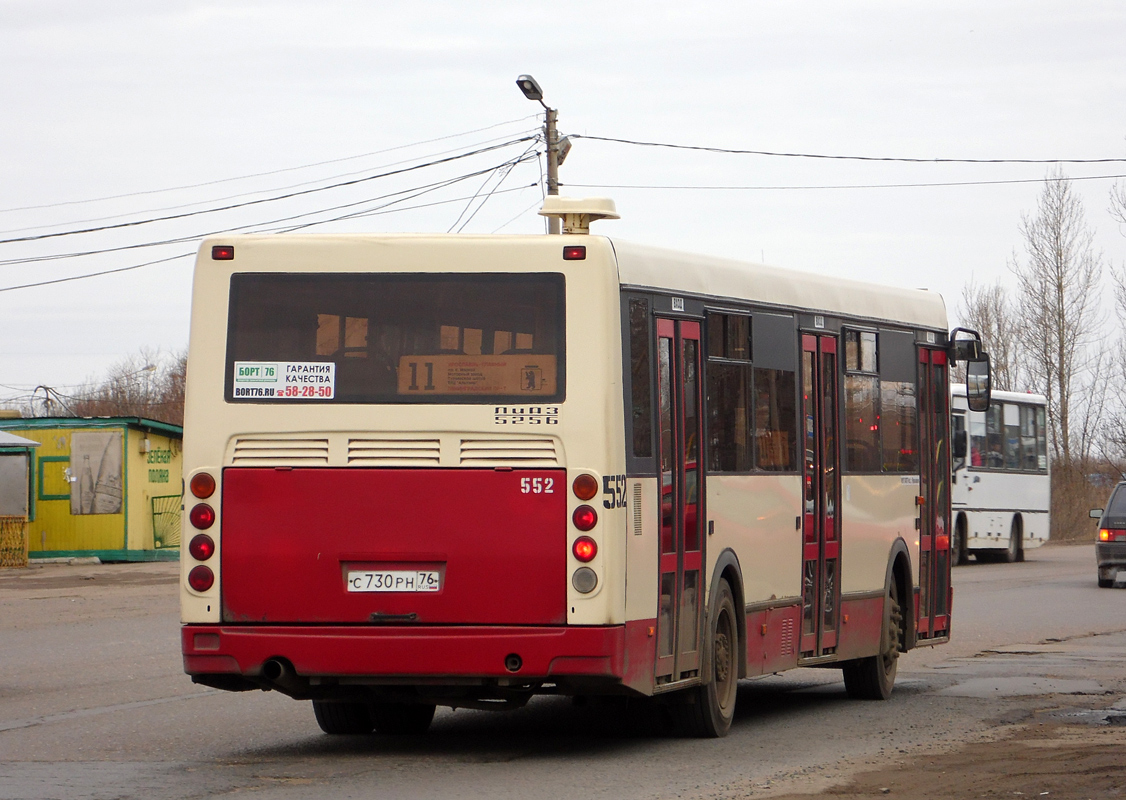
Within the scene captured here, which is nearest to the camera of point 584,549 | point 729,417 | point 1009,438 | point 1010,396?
point 584,549

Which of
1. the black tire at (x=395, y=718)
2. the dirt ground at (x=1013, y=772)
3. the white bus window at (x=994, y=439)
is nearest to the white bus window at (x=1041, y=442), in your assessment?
the white bus window at (x=994, y=439)

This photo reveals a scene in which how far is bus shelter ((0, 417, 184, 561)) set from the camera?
38281mm

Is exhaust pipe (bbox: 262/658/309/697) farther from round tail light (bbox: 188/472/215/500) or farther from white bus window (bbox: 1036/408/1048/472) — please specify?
white bus window (bbox: 1036/408/1048/472)

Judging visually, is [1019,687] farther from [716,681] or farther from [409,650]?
[409,650]

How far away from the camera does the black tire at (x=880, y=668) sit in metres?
13.5

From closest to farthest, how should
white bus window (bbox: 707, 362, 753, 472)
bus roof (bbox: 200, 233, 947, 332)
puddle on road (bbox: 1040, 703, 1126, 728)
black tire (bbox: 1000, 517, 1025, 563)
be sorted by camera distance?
bus roof (bbox: 200, 233, 947, 332) < white bus window (bbox: 707, 362, 753, 472) < puddle on road (bbox: 1040, 703, 1126, 728) < black tire (bbox: 1000, 517, 1025, 563)

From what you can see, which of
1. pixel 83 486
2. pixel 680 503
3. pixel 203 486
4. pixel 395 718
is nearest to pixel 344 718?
pixel 395 718

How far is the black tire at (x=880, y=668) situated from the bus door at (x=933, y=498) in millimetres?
437

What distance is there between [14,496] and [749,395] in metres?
28.4

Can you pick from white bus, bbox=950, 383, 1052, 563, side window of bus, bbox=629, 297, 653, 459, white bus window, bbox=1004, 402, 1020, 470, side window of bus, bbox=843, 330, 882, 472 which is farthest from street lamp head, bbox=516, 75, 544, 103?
side window of bus, bbox=629, 297, 653, 459

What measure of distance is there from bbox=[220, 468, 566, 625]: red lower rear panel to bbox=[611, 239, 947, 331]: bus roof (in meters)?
1.39

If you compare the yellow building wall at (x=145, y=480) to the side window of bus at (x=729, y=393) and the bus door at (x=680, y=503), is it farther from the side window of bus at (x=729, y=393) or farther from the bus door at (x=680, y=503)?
the bus door at (x=680, y=503)

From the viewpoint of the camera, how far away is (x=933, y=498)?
47.5 ft

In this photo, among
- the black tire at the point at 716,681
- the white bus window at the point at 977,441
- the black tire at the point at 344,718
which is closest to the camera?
the black tire at the point at 716,681
